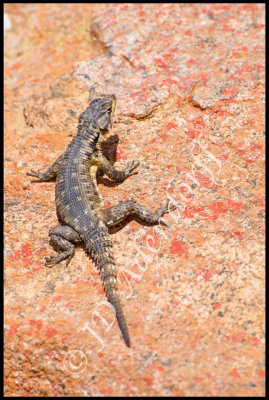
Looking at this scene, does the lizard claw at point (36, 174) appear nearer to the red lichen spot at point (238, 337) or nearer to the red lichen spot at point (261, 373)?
the red lichen spot at point (238, 337)

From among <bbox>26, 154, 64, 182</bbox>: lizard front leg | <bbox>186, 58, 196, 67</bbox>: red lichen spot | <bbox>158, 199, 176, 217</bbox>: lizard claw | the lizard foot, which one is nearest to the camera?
the lizard foot

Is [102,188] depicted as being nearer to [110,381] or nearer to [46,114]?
[46,114]

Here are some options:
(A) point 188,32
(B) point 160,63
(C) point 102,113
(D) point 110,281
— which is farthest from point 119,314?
(A) point 188,32

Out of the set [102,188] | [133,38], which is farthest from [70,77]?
[102,188]

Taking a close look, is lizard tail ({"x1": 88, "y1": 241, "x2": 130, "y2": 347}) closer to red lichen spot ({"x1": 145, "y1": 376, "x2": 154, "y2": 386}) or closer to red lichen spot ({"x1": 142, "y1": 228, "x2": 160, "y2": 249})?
red lichen spot ({"x1": 145, "y1": 376, "x2": 154, "y2": 386})

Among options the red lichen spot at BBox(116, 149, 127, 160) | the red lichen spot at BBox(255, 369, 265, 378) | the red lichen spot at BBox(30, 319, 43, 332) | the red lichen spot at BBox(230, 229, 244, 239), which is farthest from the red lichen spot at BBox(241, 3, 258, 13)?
the red lichen spot at BBox(30, 319, 43, 332)

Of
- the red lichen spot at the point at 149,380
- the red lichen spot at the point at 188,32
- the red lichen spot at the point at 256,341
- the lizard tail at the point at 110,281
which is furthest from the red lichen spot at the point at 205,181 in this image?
the red lichen spot at the point at 188,32

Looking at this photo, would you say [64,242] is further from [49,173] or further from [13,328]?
[49,173]
